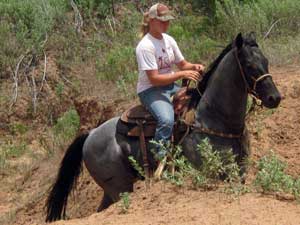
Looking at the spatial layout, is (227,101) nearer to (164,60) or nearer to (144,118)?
(164,60)

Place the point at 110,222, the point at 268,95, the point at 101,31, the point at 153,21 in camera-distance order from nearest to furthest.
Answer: the point at 110,222, the point at 268,95, the point at 153,21, the point at 101,31

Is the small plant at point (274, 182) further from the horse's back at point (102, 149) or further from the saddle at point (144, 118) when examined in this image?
the horse's back at point (102, 149)

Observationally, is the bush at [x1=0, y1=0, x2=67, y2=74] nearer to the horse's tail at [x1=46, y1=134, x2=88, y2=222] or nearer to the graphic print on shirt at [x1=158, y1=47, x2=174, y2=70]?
the horse's tail at [x1=46, y1=134, x2=88, y2=222]

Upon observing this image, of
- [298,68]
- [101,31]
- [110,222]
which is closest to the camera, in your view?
[110,222]

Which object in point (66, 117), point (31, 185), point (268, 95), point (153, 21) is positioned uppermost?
point (153, 21)

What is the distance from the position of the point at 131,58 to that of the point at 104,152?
5.29 meters

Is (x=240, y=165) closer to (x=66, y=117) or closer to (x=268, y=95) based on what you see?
(x=268, y=95)

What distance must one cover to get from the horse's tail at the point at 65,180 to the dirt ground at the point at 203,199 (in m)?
0.47

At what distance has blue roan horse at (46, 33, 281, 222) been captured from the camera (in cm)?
732

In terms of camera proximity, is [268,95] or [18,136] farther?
[18,136]

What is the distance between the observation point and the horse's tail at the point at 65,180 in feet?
29.5

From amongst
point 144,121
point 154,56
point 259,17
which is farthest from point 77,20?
point 154,56

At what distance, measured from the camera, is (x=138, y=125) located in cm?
804

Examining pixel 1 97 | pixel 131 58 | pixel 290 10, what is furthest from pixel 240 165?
pixel 1 97
